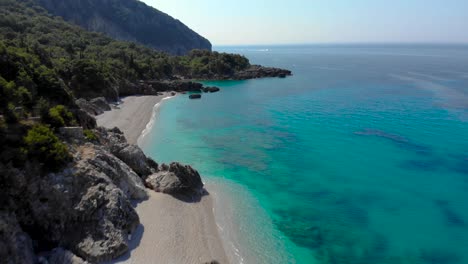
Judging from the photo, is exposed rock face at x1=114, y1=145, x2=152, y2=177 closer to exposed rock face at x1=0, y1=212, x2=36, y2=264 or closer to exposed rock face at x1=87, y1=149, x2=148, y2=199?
exposed rock face at x1=87, y1=149, x2=148, y2=199

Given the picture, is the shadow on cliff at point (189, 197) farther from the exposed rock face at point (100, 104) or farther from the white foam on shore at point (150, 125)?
the exposed rock face at point (100, 104)

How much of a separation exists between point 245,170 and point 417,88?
3266 inches

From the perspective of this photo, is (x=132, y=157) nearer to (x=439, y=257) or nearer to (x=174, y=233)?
(x=174, y=233)

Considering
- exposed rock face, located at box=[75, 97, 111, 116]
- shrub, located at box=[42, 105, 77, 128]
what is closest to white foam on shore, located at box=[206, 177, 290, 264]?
shrub, located at box=[42, 105, 77, 128]

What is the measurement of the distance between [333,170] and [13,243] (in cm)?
3283

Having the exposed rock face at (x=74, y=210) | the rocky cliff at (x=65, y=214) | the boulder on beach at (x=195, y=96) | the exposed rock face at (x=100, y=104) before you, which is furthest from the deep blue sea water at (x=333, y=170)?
the exposed rock face at (x=100, y=104)

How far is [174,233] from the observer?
25016 millimetres

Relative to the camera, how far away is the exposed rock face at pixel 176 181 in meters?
30.9

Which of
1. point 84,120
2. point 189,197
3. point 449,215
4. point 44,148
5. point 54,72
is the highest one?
point 54,72

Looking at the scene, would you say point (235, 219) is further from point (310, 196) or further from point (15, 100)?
point (15, 100)

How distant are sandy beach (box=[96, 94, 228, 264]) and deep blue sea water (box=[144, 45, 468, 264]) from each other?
2.24 meters

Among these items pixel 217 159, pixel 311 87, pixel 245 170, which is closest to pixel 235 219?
pixel 245 170

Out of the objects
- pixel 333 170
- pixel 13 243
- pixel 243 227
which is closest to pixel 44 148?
pixel 13 243

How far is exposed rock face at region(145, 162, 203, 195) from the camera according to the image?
3089 cm
